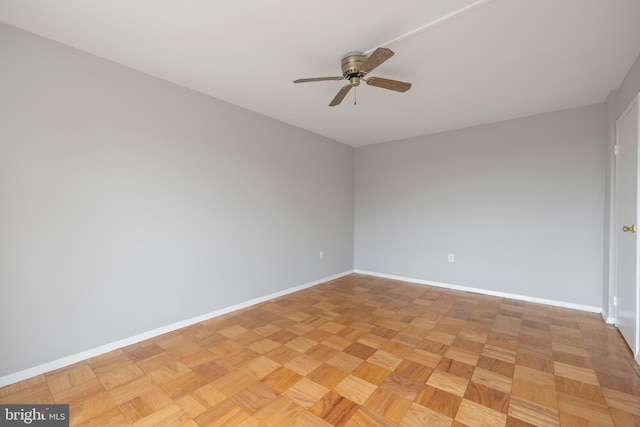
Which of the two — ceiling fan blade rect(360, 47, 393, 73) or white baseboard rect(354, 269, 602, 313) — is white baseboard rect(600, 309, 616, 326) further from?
ceiling fan blade rect(360, 47, 393, 73)

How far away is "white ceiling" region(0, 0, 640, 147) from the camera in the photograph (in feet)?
5.11

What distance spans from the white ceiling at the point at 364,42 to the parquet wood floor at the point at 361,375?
7.43 ft

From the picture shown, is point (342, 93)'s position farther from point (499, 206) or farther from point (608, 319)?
point (608, 319)

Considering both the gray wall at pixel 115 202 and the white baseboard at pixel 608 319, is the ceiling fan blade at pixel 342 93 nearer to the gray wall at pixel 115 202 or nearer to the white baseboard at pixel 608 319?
the gray wall at pixel 115 202

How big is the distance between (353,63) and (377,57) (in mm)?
371

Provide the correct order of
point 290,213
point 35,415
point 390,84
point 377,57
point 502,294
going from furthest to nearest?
point 290,213 → point 502,294 → point 390,84 → point 377,57 → point 35,415

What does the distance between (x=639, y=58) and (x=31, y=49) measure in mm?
4314

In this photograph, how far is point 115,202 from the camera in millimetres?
2148

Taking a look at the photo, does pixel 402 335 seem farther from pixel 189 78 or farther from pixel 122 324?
pixel 189 78

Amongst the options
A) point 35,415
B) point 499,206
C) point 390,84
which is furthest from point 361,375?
point 499,206

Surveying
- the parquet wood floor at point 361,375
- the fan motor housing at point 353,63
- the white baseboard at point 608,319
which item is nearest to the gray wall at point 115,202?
the parquet wood floor at point 361,375

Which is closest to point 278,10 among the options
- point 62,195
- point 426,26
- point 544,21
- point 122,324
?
point 426,26

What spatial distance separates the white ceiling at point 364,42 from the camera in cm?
156

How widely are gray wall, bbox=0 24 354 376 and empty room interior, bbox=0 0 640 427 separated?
2 centimetres
